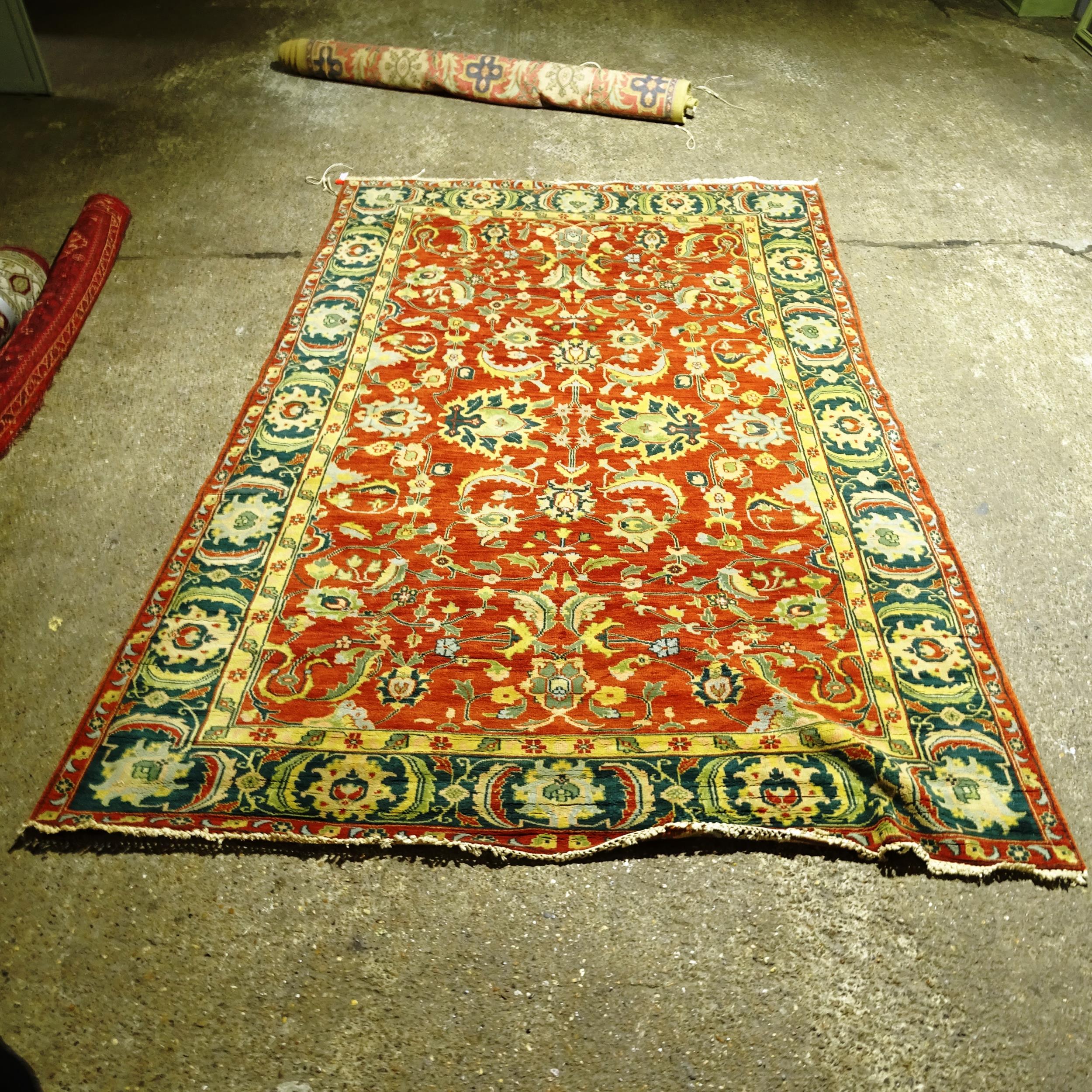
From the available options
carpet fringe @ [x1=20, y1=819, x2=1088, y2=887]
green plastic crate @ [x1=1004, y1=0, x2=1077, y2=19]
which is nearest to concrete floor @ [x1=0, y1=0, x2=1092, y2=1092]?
carpet fringe @ [x1=20, y1=819, x2=1088, y2=887]

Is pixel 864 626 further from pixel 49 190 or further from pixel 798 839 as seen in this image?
pixel 49 190

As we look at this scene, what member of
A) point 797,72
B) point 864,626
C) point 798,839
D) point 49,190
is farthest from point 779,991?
point 797,72

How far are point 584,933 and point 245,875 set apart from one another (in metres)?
0.60

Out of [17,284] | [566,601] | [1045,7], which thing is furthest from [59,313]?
[1045,7]

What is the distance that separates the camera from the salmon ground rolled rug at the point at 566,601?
1778mm

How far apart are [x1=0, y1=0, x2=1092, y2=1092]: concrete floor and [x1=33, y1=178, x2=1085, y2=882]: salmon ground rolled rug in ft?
0.26

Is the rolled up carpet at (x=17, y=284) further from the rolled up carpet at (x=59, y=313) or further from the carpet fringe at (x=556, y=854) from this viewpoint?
the carpet fringe at (x=556, y=854)

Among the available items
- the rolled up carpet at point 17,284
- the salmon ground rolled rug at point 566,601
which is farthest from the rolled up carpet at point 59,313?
the salmon ground rolled rug at point 566,601

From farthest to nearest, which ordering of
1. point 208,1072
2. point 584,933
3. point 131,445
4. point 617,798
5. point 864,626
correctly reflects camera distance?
point 131,445, point 864,626, point 617,798, point 584,933, point 208,1072

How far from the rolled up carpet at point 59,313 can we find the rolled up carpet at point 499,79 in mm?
1191

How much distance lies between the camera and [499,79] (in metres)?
3.81

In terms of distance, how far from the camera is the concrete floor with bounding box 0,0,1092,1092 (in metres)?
1.54

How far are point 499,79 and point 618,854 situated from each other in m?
3.15

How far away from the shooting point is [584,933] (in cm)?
165
